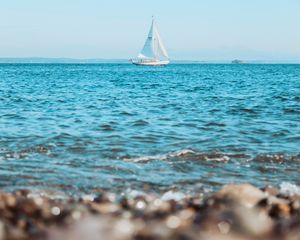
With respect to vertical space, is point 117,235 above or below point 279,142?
above

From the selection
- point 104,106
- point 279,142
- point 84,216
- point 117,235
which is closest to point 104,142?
point 279,142

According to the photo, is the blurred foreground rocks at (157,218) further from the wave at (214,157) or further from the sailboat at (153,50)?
the sailboat at (153,50)

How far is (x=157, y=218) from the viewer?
5227 millimetres

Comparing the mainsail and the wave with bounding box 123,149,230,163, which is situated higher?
the mainsail

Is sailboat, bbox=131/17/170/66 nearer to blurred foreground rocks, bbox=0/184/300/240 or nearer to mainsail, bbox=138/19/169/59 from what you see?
mainsail, bbox=138/19/169/59

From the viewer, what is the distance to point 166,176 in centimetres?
982

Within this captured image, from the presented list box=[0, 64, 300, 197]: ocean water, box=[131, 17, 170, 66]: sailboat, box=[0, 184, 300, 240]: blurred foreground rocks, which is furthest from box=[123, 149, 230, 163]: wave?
box=[131, 17, 170, 66]: sailboat

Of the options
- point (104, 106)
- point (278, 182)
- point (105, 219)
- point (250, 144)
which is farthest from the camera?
point (104, 106)

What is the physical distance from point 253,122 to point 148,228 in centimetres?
1431

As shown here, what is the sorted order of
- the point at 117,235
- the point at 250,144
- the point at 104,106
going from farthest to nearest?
1. the point at 104,106
2. the point at 250,144
3. the point at 117,235

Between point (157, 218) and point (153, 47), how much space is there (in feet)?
398

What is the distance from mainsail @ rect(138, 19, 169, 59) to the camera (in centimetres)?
12401

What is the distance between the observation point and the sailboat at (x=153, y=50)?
124 m

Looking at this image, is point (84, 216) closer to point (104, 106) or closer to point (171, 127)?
point (171, 127)
